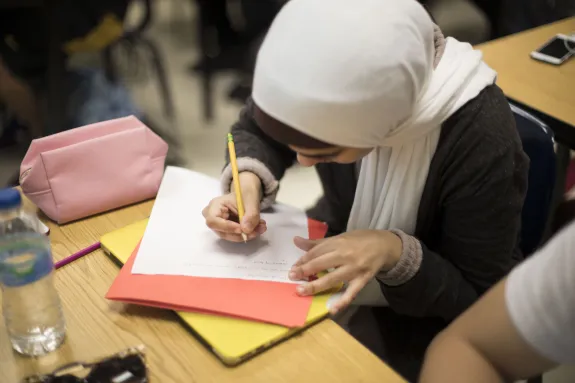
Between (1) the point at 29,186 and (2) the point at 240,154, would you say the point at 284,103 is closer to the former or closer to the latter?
(2) the point at 240,154

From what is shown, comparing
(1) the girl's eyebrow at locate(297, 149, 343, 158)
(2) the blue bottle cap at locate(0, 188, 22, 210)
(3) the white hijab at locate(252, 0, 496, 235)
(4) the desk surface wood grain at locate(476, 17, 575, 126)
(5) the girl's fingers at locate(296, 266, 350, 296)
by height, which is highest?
(3) the white hijab at locate(252, 0, 496, 235)

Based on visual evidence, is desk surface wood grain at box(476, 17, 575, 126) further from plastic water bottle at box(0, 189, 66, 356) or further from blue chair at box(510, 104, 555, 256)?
plastic water bottle at box(0, 189, 66, 356)

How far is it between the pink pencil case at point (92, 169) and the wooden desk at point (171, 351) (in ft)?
0.52

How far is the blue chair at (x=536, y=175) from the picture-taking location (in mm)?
1127

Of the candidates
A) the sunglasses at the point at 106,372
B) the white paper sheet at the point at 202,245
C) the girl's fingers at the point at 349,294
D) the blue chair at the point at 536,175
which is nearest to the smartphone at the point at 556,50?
the blue chair at the point at 536,175

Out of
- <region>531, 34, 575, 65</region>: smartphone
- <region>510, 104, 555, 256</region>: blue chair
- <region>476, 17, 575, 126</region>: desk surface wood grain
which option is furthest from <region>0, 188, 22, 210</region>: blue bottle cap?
<region>531, 34, 575, 65</region>: smartphone

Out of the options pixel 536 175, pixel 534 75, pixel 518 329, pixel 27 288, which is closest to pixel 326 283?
pixel 518 329

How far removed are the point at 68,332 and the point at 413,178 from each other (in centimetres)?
56

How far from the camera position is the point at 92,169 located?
1.05 m

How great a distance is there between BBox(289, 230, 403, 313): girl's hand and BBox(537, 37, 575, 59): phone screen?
1.03 metres

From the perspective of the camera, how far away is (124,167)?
108cm

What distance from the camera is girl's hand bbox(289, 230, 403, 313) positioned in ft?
2.93

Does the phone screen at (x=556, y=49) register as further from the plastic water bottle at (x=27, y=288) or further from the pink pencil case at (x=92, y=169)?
the plastic water bottle at (x=27, y=288)

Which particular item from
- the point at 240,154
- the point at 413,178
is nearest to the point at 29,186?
the point at 240,154
